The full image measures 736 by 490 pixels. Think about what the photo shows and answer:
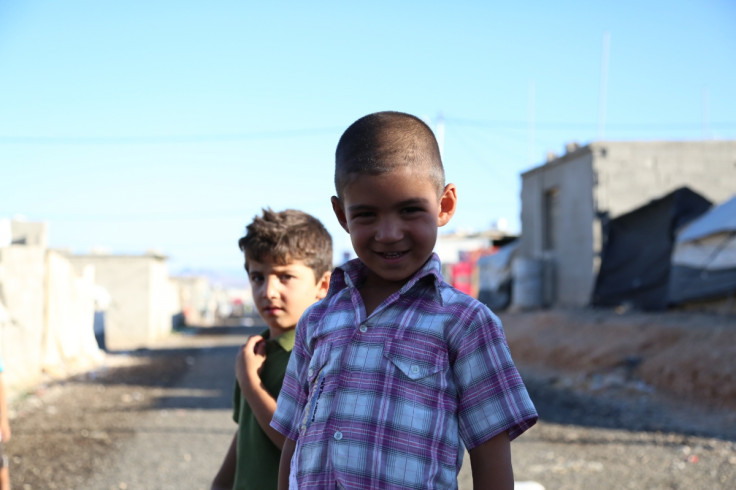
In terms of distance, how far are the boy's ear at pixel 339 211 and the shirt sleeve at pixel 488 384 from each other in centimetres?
40

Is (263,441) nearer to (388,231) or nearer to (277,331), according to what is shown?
(277,331)

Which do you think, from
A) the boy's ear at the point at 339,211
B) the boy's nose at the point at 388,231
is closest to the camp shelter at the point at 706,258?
the boy's ear at the point at 339,211

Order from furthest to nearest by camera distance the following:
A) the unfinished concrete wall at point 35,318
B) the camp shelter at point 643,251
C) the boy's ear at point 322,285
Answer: the camp shelter at point 643,251, the unfinished concrete wall at point 35,318, the boy's ear at point 322,285

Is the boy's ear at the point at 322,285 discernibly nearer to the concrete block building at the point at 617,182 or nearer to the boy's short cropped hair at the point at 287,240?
the boy's short cropped hair at the point at 287,240

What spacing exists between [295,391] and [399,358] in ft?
1.14

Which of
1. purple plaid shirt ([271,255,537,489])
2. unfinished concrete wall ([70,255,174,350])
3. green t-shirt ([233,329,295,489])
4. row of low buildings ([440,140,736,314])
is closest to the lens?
purple plaid shirt ([271,255,537,489])

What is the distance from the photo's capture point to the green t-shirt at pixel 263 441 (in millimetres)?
2137

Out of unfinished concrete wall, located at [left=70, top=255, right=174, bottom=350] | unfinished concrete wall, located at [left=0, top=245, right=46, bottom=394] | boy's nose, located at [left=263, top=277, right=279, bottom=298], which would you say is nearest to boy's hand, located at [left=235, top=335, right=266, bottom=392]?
boy's nose, located at [left=263, top=277, right=279, bottom=298]

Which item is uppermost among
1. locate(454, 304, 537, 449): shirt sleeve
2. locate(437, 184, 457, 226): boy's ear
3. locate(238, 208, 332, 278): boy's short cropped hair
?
locate(437, 184, 457, 226): boy's ear

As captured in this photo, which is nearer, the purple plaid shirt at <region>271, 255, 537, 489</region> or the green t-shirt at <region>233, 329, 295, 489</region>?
the purple plaid shirt at <region>271, 255, 537, 489</region>

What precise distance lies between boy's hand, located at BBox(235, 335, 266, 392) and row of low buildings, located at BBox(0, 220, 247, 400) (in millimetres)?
4612

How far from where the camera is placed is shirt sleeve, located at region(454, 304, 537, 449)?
1493 mm

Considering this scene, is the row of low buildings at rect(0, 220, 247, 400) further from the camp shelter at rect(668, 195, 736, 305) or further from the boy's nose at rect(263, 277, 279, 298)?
the camp shelter at rect(668, 195, 736, 305)

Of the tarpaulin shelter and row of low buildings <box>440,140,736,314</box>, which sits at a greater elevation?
row of low buildings <box>440,140,736,314</box>
